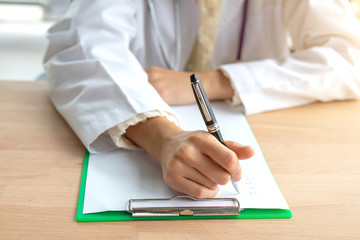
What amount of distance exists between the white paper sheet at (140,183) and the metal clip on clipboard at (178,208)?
1 centimetres

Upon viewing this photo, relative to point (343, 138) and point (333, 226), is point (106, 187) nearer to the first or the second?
point (333, 226)

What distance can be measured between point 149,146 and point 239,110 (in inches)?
9.2

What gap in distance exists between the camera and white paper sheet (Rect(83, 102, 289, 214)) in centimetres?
57

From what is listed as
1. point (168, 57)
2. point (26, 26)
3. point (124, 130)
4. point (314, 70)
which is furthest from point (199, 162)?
point (26, 26)

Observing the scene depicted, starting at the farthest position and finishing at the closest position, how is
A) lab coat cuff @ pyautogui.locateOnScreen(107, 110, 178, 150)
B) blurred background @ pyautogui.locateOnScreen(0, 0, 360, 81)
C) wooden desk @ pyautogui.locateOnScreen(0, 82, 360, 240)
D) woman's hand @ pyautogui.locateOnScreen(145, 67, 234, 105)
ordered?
blurred background @ pyautogui.locateOnScreen(0, 0, 360, 81) → woman's hand @ pyautogui.locateOnScreen(145, 67, 234, 105) → lab coat cuff @ pyautogui.locateOnScreen(107, 110, 178, 150) → wooden desk @ pyautogui.locateOnScreen(0, 82, 360, 240)

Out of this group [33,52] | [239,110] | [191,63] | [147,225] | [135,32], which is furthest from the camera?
[33,52]

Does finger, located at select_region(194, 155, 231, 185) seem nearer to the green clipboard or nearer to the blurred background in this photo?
the green clipboard

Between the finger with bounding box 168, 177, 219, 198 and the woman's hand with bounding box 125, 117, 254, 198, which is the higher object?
the woman's hand with bounding box 125, 117, 254, 198

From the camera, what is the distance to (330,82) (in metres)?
0.84

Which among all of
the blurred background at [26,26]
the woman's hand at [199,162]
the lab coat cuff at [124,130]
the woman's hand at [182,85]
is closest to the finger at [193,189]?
the woman's hand at [199,162]

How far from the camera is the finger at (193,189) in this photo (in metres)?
0.57

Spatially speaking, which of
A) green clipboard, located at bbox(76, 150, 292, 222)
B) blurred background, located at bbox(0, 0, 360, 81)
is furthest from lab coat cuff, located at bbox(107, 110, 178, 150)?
blurred background, located at bbox(0, 0, 360, 81)

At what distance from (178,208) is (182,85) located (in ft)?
1.06

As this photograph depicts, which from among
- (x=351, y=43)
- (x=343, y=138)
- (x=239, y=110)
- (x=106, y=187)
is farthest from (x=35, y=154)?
(x=351, y=43)
